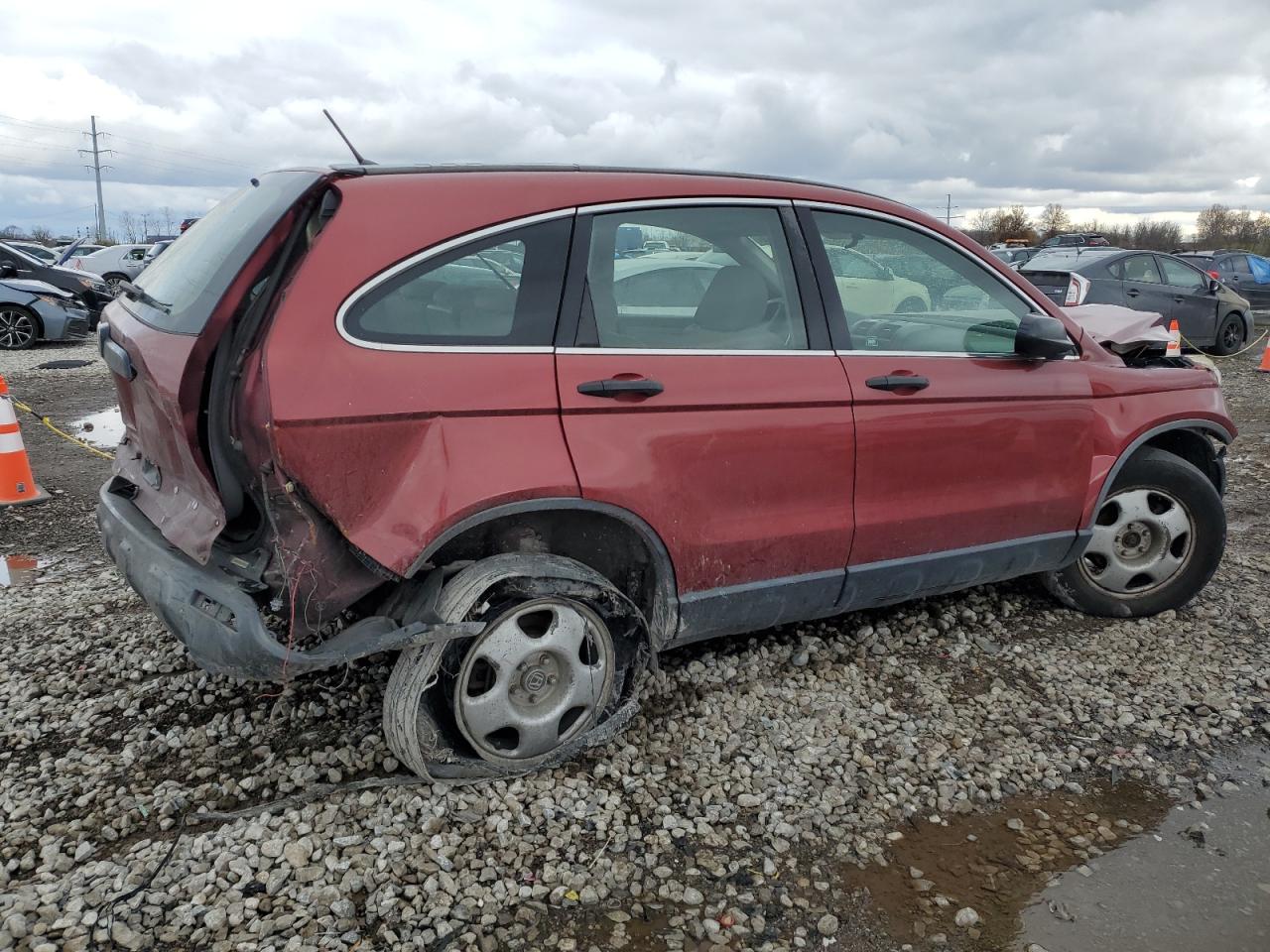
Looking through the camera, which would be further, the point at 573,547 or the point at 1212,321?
the point at 1212,321

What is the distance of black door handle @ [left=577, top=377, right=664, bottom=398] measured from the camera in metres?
2.90

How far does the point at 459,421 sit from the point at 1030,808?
2169 millimetres

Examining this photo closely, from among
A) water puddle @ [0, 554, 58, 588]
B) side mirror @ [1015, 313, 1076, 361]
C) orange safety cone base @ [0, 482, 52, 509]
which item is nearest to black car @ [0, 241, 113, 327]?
orange safety cone base @ [0, 482, 52, 509]

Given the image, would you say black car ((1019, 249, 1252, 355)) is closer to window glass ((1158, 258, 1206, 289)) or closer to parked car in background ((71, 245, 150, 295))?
window glass ((1158, 258, 1206, 289))

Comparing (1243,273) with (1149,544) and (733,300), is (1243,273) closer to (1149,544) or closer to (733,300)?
(1149,544)

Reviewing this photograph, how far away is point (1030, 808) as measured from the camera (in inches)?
119

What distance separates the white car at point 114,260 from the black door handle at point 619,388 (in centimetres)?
2176

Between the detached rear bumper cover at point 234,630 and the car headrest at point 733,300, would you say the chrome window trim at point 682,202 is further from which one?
the detached rear bumper cover at point 234,630

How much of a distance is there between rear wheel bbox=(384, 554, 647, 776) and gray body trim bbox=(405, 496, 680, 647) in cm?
10

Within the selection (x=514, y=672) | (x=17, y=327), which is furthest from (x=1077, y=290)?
(x=17, y=327)

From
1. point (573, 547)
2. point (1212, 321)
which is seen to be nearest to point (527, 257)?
point (573, 547)

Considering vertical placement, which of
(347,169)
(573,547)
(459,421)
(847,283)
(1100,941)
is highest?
(347,169)

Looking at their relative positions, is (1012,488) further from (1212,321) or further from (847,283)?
(1212,321)

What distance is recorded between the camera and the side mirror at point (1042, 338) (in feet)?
11.8
